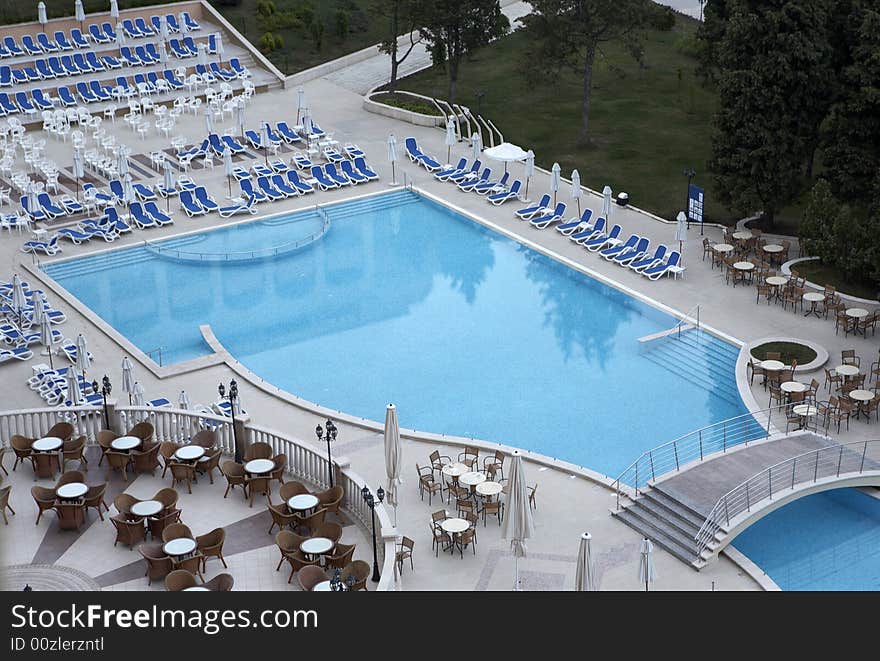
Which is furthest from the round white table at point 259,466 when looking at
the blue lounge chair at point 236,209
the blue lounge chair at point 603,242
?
the blue lounge chair at point 236,209

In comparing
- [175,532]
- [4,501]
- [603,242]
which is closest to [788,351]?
[603,242]

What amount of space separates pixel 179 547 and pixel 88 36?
3481cm

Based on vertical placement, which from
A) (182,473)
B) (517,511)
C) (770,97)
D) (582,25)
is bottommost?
(182,473)

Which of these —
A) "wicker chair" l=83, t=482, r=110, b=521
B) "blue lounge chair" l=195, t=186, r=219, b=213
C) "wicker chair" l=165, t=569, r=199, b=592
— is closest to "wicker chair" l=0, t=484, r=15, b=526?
"wicker chair" l=83, t=482, r=110, b=521

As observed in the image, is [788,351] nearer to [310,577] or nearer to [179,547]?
[310,577]

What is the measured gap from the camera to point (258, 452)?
2177 centimetres

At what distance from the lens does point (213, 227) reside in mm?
36344

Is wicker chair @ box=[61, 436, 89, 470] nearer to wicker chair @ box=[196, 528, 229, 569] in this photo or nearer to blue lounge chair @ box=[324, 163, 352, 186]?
wicker chair @ box=[196, 528, 229, 569]

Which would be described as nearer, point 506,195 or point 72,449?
point 72,449

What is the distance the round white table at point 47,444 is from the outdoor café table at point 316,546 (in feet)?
16.4
